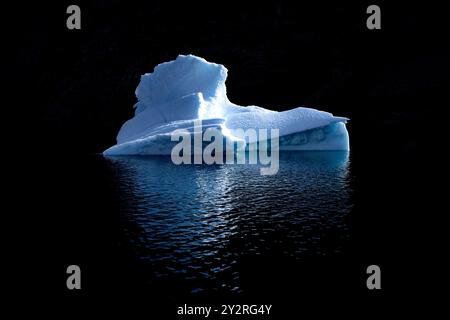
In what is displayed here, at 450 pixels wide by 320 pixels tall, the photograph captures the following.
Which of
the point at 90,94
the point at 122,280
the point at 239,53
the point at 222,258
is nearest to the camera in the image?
the point at 122,280

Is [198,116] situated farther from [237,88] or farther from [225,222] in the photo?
[237,88]

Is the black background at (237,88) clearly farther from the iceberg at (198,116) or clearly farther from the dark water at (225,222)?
the iceberg at (198,116)

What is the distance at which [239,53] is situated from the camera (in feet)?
147

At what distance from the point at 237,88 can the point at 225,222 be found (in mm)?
35577

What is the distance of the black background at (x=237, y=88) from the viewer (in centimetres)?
1144

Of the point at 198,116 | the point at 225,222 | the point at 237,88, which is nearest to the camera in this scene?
the point at 225,222

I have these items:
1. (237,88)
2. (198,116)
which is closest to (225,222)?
(198,116)

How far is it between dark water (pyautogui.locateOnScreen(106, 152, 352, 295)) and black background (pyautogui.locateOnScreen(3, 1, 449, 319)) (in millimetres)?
680

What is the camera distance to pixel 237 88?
4566 centimetres

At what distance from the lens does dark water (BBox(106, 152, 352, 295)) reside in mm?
8422
